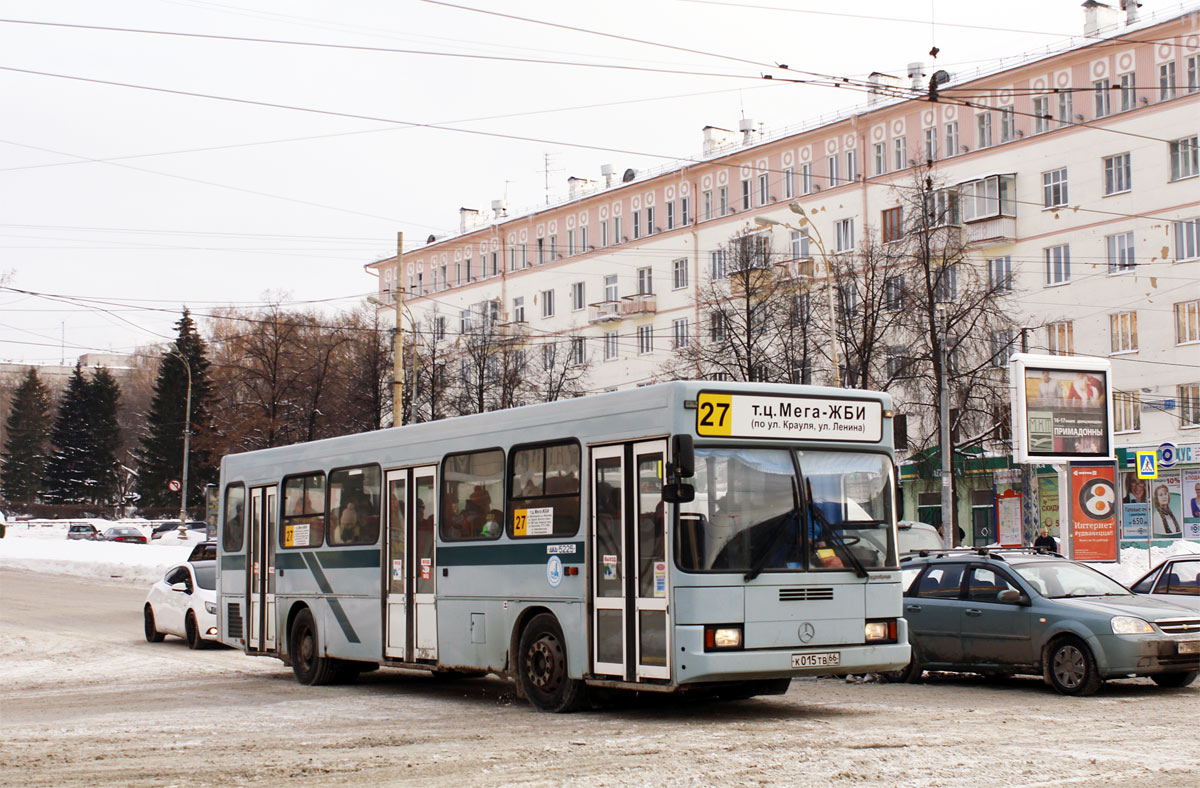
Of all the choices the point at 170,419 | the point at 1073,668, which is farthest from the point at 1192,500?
the point at 170,419

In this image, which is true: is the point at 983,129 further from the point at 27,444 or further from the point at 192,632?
the point at 27,444

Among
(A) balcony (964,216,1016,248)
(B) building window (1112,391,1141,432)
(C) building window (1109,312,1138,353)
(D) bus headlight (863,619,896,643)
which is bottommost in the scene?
(D) bus headlight (863,619,896,643)

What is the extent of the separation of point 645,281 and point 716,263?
209 inches

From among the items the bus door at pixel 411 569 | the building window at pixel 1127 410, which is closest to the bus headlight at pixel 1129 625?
the bus door at pixel 411 569

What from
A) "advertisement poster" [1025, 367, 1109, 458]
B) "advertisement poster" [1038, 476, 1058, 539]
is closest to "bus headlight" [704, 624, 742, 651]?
"advertisement poster" [1025, 367, 1109, 458]

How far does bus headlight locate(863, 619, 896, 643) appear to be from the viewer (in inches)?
500

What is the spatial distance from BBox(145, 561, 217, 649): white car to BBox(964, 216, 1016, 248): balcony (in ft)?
120

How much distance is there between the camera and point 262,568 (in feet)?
59.9

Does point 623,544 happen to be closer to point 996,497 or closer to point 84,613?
point 84,613

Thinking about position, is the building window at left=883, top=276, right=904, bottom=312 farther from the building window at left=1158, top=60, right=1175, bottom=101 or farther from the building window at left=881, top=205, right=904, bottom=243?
the building window at left=1158, top=60, right=1175, bottom=101

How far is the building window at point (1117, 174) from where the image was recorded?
5025 cm

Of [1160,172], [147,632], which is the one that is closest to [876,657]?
[147,632]

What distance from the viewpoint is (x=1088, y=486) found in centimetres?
3200

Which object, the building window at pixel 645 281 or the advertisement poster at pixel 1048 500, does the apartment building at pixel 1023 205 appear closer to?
the building window at pixel 645 281
